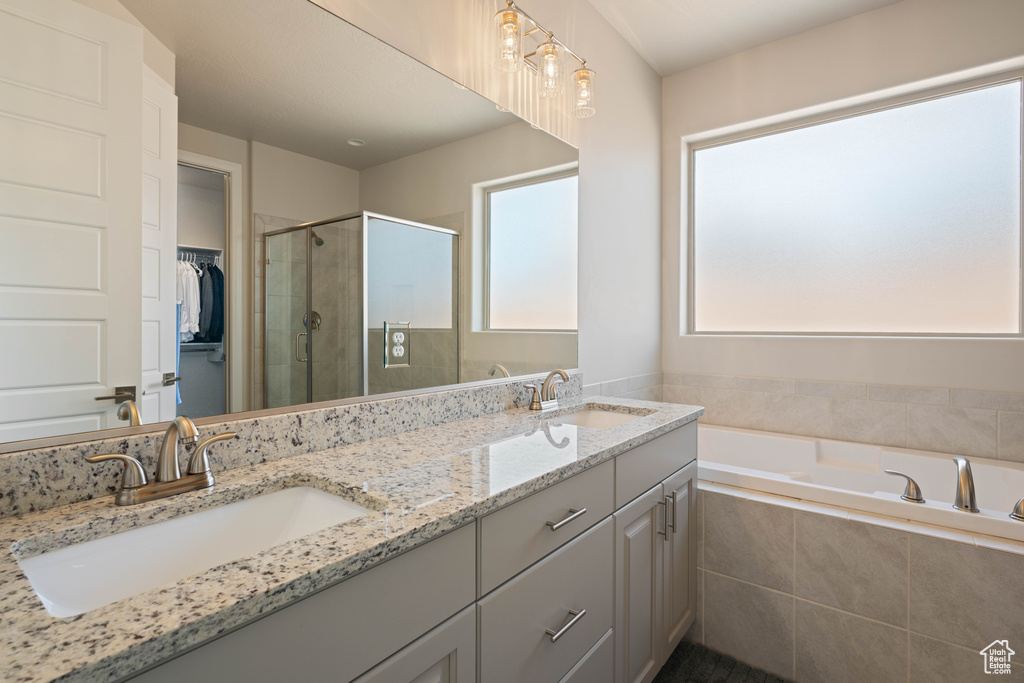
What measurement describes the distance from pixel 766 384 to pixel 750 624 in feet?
4.13

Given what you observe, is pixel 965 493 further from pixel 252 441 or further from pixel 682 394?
pixel 252 441

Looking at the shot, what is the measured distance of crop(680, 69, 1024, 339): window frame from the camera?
2139 mm

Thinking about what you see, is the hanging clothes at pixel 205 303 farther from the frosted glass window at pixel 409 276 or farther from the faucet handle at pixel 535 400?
the faucet handle at pixel 535 400

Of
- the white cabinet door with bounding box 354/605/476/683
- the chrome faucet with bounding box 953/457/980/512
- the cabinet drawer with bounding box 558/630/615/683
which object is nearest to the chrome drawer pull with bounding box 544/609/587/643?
the cabinet drawer with bounding box 558/630/615/683

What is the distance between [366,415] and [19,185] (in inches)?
30.6

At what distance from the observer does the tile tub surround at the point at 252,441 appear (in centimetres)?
79

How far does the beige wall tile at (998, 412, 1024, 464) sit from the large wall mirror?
2222 mm

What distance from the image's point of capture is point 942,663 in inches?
60.2

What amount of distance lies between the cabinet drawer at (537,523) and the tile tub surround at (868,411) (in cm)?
177

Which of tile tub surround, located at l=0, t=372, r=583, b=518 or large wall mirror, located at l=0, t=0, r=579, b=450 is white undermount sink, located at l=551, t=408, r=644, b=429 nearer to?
tile tub surround, located at l=0, t=372, r=583, b=518

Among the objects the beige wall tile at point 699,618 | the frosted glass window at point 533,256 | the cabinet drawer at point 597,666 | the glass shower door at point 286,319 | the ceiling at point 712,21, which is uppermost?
the ceiling at point 712,21

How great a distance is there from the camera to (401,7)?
139cm

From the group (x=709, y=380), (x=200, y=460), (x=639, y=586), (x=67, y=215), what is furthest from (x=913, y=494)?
(x=67, y=215)

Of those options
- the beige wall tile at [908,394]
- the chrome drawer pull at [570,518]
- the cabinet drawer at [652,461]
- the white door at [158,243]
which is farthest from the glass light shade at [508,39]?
the beige wall tile at [908,394]
